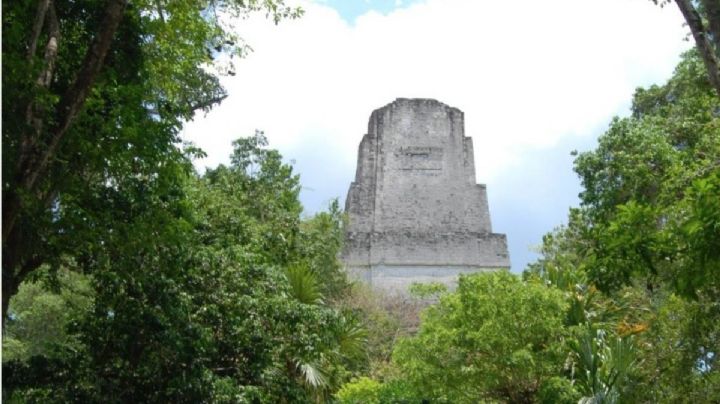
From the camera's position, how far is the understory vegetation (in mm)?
6289

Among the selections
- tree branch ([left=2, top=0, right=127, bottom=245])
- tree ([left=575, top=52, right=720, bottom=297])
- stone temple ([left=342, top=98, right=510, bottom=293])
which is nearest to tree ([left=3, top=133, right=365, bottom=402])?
tree branch ([left=2, top=0, right=127, bottom=245])

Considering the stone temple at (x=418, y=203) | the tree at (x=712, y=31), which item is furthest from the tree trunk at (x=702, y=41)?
the stone temple at (x=418, y=203)

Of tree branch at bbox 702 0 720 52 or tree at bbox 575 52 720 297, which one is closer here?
tree branch at bbox 702 0 720 52

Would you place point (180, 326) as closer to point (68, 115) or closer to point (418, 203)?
point (68, 115)

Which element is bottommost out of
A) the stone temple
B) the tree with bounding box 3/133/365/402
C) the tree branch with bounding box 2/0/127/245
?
the tree with bounding box 3/133/365/402

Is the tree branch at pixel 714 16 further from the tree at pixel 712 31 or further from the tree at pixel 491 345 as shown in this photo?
the tree at pixel 491 345

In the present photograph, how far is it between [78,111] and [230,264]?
475 cm

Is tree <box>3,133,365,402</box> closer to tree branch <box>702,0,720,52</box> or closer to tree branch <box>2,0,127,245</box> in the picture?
tree branch <box>2,0,127,245</box>

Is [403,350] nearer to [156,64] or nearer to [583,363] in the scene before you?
[583,363]

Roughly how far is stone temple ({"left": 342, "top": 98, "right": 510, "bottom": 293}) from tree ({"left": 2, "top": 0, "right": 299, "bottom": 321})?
597 inches

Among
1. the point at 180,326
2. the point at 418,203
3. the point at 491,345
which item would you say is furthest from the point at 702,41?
the point at 418,203

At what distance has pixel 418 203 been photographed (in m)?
25.2

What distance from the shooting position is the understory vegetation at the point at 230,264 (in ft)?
20.6

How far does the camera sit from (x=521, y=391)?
12.2m
